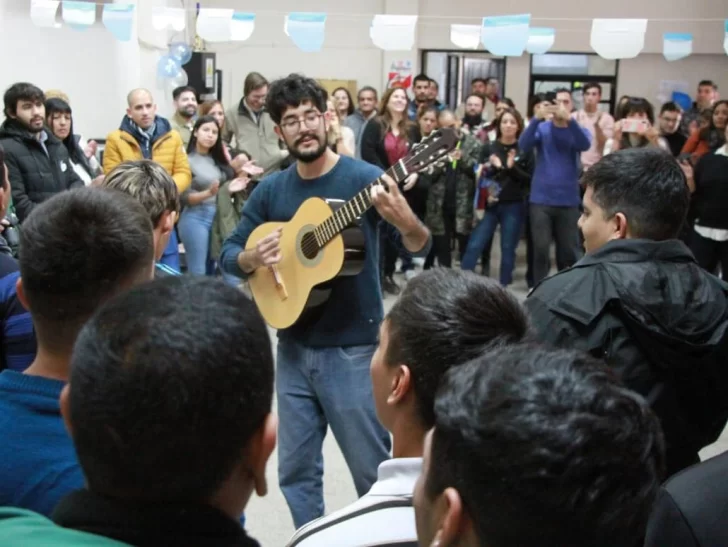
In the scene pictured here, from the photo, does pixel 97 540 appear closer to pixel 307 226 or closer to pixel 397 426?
pixel 397 426

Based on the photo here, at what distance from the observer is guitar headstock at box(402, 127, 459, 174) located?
2465 mm

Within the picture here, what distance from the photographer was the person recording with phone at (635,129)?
226 inches

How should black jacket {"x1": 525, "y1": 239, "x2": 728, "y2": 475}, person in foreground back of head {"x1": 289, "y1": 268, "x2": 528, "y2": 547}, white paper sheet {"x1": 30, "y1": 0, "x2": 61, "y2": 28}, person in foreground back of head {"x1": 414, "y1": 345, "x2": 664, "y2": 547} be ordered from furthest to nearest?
white paper sheet {"x1": 30, "y1": 0, "x2": 61, "y2": 28} → black jacket {"x1": 525, "y1": 239, "x2": 728, "y2": 475} → person in foreground back of head {"x1": 289, "y1": 268, "x2": 528, "y2": 547} → person in foreground back of head {"x1": 414, "y1": 345, "x2": 664, "y2": 547}

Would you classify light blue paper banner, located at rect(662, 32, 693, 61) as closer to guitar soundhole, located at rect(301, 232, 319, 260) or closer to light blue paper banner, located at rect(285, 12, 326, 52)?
light blue paper banner, located at rect(285, 12, 326, 52)

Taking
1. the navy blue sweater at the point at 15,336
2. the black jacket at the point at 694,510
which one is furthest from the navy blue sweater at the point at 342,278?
the black jacket at the point at 694,510

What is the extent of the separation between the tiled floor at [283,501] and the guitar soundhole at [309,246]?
95 cm

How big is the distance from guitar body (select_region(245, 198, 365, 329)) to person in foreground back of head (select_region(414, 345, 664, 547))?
1.53m

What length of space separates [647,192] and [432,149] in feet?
2.32

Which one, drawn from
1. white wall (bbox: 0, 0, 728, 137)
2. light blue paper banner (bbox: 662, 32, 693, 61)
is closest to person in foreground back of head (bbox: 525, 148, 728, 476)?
light blue paper banner (bbox: 662, 32, 693, 61)

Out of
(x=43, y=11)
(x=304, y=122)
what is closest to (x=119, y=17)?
(x=43, y=11)

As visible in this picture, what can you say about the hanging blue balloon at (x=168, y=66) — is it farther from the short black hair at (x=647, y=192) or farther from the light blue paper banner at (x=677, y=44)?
the short black hair at (x=647, y=192)

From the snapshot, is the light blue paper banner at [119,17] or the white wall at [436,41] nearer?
the light blue paper banner at [119,17]

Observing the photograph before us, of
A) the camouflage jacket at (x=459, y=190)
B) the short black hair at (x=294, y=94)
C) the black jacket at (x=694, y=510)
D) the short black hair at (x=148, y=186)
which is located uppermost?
the short black hair at (x=294, y=94)

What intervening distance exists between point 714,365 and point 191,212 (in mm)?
3984
